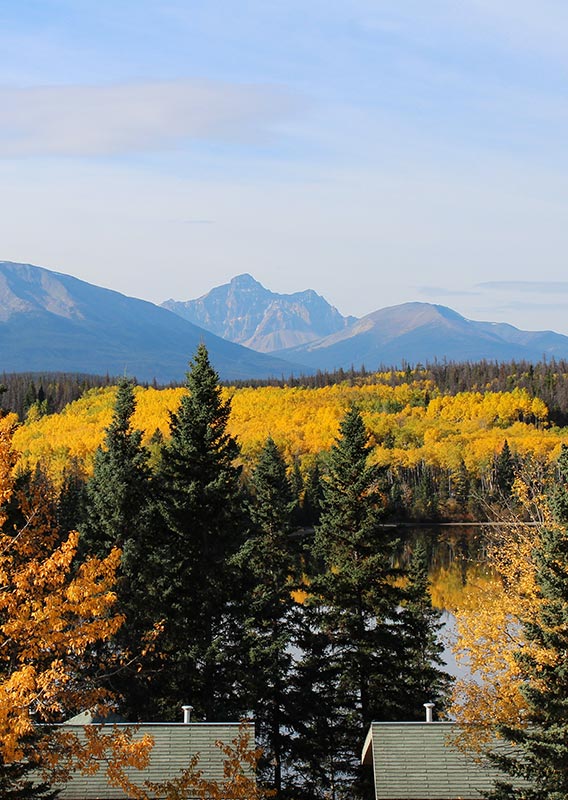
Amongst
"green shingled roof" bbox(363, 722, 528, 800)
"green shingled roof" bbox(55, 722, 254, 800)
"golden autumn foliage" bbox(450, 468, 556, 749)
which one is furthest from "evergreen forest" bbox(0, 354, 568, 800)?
"green shingled roof" bbox(363, 722, 528, 800)

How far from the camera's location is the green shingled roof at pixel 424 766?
2280cm

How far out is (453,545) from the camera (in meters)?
111

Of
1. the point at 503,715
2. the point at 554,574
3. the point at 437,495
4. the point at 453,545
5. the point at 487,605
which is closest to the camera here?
the point at 554,574

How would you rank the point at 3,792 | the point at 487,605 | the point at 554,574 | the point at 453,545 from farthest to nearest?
the point at 453,545 < the point at 487,605 < the point at 554,574 < the point at 3,792

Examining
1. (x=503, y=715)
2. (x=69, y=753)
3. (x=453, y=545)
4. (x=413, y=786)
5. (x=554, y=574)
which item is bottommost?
(x=453, y=545)

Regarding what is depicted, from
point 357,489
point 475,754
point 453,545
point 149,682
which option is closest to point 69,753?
point 475,754

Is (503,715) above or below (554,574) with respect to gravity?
below

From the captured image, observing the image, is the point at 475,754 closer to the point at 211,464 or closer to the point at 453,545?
the point at 211,464

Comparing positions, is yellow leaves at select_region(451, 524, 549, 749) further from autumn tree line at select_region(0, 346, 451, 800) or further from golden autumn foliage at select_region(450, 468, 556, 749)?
autumn tree line at select_region(0, 346, 451, 800)

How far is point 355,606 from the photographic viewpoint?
32938 millimetres

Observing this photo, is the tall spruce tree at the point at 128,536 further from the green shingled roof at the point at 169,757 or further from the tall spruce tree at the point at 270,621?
the green shingled roof at the point at 169,757

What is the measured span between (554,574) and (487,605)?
559 centimetres

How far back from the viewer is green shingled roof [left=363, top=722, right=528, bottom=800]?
22797 mm

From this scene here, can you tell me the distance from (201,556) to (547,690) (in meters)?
14.1
